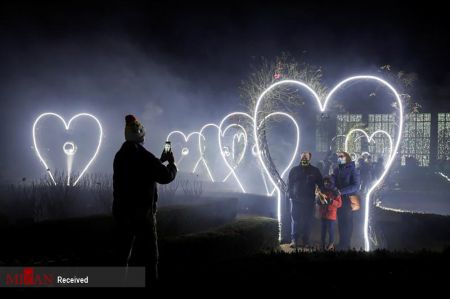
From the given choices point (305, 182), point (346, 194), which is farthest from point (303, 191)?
point (346, 194)

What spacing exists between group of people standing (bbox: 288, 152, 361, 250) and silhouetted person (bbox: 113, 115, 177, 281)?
195 inches

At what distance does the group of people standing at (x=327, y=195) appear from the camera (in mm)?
9391

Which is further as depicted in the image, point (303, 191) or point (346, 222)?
point (303, 191)

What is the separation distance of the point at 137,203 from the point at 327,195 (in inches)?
214

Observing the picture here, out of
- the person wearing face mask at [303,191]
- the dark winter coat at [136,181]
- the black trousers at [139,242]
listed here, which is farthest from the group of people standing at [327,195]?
the dark winter coat at [136,181]

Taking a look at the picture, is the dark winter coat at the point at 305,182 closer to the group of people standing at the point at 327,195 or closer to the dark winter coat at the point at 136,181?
the group of people standing at the point at 327,195

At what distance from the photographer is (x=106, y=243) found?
7.92m

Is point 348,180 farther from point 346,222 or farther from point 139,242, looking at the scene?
point 139,242

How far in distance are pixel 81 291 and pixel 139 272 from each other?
64 cm

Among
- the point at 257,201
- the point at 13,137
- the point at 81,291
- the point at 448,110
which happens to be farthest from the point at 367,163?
the point at 448,110

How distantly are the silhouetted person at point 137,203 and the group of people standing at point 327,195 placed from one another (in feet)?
16.3

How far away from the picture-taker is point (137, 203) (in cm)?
500

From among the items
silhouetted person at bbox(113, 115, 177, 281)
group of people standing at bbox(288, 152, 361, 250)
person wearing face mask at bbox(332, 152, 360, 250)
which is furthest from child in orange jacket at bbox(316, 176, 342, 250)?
silhouetted person at bbox(113, 115, 177, 281)

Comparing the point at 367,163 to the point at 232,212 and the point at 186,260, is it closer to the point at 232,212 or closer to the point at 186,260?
the point at 232,212
